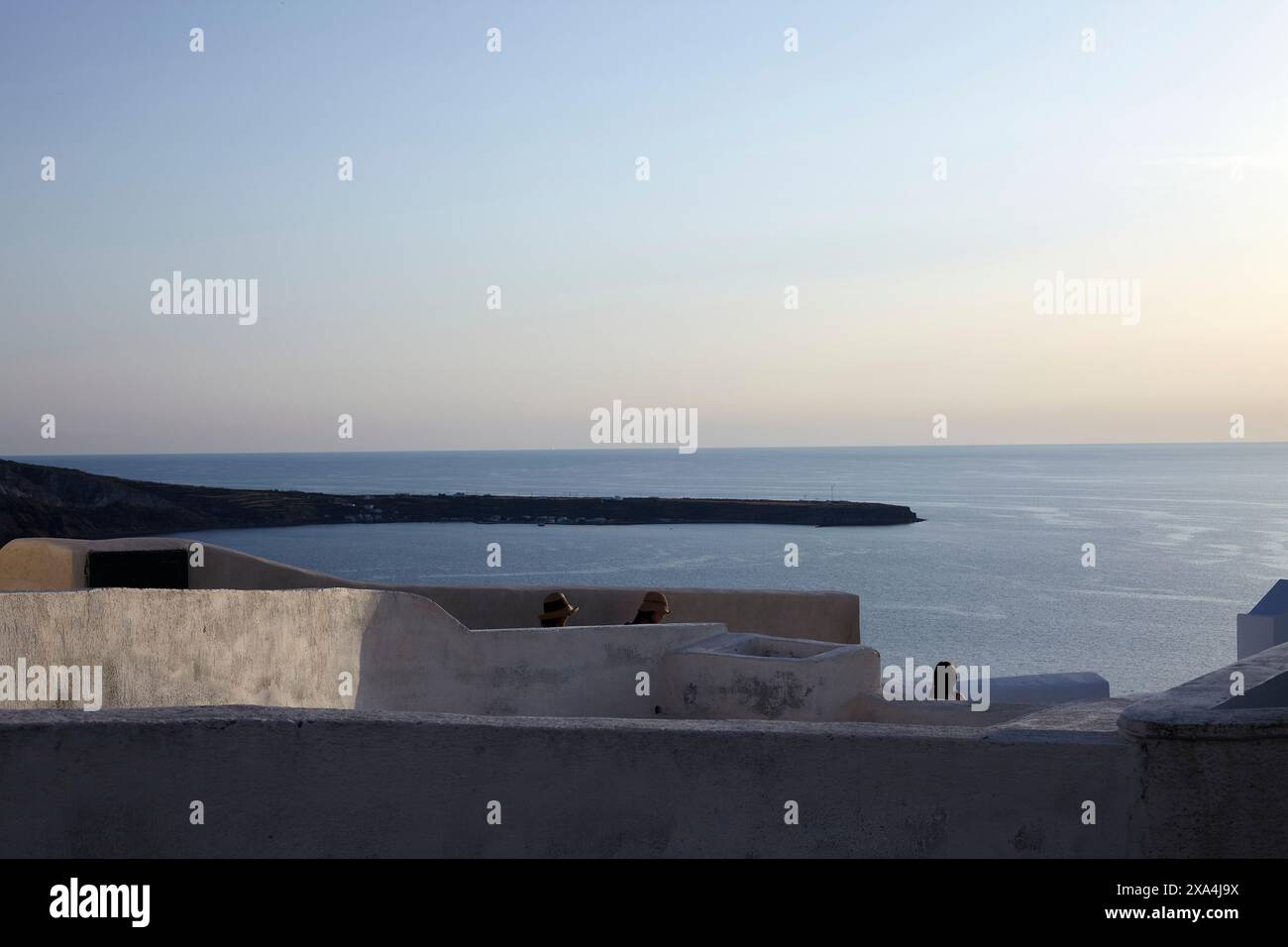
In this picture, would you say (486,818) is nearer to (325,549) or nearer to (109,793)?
(109,793)

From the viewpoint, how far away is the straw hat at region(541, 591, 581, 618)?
31.9 feet

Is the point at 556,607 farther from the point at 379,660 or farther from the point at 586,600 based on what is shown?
the point at 379,660

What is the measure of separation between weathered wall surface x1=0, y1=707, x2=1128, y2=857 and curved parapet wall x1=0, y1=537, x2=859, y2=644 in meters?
6.42

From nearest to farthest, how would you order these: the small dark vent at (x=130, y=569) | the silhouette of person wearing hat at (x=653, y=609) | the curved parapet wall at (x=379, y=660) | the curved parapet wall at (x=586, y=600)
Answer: the curved parapet wall at (x=379, y=660)
the small dark vent at (x=130, y=569)
the curved parapet wall at (x=586, y=600)
the silhouette of person wearing hat at (x=653, y=609)

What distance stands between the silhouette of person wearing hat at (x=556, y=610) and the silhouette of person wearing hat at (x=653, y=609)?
2.02 ft

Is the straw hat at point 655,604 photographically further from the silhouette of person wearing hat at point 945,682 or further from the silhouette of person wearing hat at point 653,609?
the silhouette of person wearing hat at point 945,682

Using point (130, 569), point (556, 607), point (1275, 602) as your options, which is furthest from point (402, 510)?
point (556, 607)

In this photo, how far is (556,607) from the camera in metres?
9.80

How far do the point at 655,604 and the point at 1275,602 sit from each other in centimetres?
964

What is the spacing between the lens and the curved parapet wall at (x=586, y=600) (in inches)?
388
